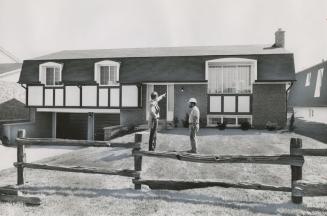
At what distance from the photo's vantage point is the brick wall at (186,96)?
2047cm

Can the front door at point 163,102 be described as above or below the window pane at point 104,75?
below

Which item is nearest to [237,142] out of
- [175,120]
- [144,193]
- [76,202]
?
[175,120]

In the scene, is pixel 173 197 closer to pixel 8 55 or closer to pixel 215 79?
pixel 215 79

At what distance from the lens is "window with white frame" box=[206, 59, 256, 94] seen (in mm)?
20266

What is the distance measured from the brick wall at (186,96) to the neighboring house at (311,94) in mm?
12144

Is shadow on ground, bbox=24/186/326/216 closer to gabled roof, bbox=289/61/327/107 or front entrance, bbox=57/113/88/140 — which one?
front entrance, bbox=57/113/88/140

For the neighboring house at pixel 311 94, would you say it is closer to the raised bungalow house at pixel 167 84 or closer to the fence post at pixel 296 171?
the raised bungalow house at pixel 167 84

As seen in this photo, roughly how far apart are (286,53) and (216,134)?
7.97 metres

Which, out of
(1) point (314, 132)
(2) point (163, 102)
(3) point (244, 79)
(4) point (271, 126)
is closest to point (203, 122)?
(2) point (163, 102)

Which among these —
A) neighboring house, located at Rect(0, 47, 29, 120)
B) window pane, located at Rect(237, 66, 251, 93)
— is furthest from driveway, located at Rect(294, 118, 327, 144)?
neighboring house, located at Rect(0, 47, 29, 120)

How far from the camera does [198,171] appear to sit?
349 inches

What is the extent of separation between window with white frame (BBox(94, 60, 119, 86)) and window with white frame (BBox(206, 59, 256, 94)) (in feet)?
22.7

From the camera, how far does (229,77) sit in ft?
66.9

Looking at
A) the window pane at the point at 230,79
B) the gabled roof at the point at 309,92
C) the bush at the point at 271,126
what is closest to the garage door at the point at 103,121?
the window pane at the point at 230,79
